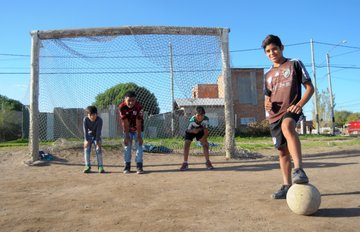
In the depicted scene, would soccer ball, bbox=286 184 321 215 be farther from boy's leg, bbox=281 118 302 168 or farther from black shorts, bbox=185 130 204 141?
black shorts, bbox=185 130 204 141

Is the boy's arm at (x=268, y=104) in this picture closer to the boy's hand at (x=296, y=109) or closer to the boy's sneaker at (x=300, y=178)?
the boy's hand at (x=296, y=109)

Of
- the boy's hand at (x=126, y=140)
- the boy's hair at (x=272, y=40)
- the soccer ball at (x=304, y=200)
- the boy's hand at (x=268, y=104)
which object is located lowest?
the soccer ball at (x=304, y=200)

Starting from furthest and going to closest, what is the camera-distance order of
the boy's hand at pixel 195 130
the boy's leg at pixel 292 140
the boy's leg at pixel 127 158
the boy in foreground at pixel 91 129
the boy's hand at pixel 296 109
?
1. the boy's hand at pixel 195 130
2. the boy in foreground at pixel 91 129
3. the boy's leg at pixel 127 158
4. the boy's hand at pixel 296 109
5. the boy's leg at pixel 292 140

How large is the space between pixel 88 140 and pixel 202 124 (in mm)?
2543

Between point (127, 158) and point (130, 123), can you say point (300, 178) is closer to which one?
point (127, 158)

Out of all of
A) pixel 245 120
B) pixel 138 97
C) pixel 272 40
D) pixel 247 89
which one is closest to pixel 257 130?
pixel 245 120

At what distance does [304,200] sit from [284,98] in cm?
135

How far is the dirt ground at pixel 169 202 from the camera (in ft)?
10.6

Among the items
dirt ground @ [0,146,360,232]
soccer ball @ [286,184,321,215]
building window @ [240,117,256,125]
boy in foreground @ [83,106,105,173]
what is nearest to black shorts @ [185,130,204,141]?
dirt ground @ [0,146,360,232]

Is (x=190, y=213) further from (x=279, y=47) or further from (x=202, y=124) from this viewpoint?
(x=202, y=124)

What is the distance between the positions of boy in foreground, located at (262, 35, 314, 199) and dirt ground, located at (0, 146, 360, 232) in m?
0.61

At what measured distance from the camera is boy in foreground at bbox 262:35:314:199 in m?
3.99

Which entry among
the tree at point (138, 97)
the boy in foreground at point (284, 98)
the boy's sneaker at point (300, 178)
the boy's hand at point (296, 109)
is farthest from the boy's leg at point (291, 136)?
the tree at point (138, 97)

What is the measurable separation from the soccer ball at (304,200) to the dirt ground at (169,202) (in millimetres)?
78
